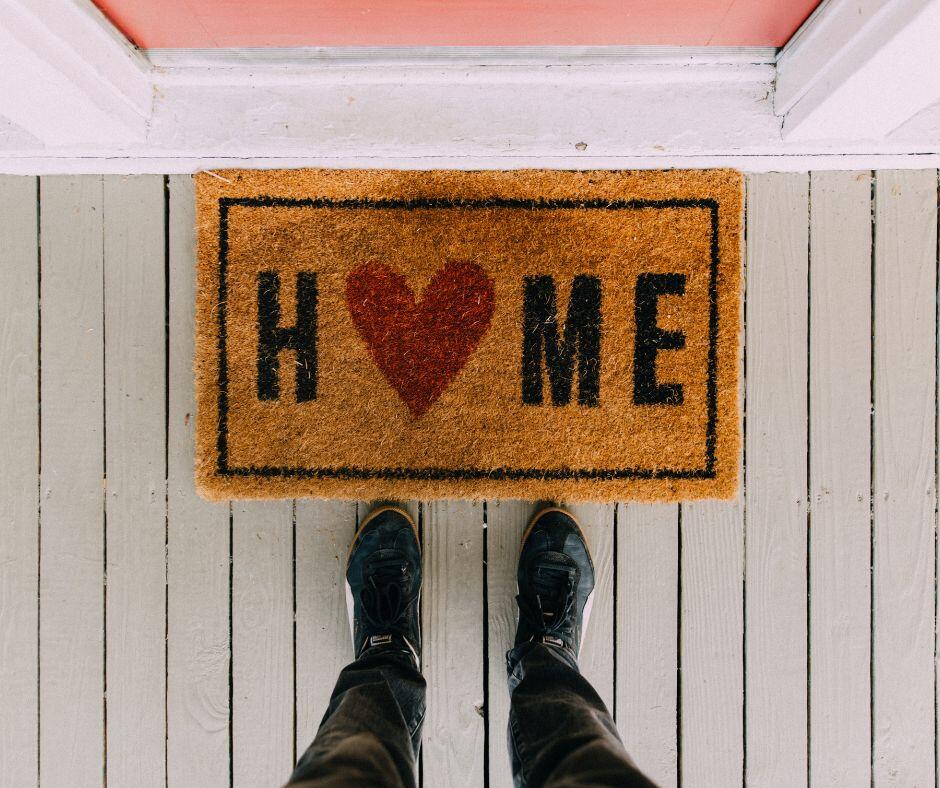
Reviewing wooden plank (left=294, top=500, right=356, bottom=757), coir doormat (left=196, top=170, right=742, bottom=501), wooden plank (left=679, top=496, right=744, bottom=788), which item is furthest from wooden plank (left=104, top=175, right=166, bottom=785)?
wooden plank (left=679, top=496, right=744, bottom=788)

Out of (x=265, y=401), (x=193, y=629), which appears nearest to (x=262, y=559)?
(x=193, y=629)

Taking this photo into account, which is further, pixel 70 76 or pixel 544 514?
pixel 544 514

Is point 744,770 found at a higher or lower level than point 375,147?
lower

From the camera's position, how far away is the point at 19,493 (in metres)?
1.15

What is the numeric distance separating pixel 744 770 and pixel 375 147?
1.37 m

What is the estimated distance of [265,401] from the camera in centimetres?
113

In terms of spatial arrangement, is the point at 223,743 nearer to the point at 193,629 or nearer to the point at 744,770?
the point at 193,629

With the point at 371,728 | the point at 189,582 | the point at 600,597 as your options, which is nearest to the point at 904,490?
the point at 600,597

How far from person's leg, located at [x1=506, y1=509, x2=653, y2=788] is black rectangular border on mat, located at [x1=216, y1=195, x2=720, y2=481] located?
0.12 meters

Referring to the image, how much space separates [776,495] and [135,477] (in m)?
1.24

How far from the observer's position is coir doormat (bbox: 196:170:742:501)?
112 cm

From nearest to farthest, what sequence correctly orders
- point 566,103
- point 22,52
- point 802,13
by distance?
point 22,52 < point 802,13 < point 566,103

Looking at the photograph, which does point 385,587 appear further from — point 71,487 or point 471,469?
point 71,487

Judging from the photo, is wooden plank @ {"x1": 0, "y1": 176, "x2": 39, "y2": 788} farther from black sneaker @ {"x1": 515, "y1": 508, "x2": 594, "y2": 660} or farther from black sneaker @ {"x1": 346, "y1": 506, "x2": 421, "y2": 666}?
black sneaker @ {"x1": 515, "y1": 508, "x2": 594, "y2": 660}
